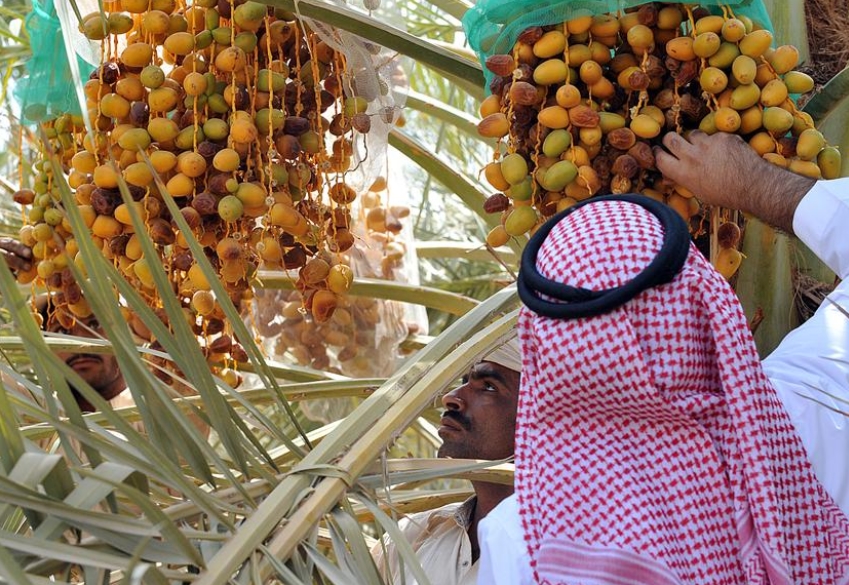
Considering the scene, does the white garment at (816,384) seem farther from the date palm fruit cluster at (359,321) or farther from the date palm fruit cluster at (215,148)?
the date palm fruit cluster at (359,321)

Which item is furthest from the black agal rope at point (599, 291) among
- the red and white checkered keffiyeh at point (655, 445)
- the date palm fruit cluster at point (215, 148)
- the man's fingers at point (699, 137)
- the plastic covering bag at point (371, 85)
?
the plastic covering bag at point (371, 85)

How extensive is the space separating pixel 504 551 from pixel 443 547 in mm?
1092

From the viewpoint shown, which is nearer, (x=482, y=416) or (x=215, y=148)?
(x=215, y=148)

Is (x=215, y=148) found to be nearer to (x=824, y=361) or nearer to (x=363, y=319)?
(x=824, y=361)

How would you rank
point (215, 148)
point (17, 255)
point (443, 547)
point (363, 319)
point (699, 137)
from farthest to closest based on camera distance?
1. point (363, 319)
2. point (443, 547)
3. point (17, 255)
4. point (215, 148)
5. point (699, 137)

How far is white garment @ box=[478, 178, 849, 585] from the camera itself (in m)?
1.33

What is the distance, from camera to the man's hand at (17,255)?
6.81 ft

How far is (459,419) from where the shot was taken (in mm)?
2576

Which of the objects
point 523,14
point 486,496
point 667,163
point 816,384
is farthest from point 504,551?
point 486,496

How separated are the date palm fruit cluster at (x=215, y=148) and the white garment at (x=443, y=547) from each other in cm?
68

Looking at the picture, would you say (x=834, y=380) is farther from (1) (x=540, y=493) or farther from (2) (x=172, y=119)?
(2) (x=172, y=119)

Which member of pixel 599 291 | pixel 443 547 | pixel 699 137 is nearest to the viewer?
pixel 599 291

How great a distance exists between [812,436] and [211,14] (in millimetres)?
1015

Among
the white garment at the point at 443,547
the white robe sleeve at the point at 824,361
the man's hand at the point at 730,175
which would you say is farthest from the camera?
the white garment at the point at 443,547
